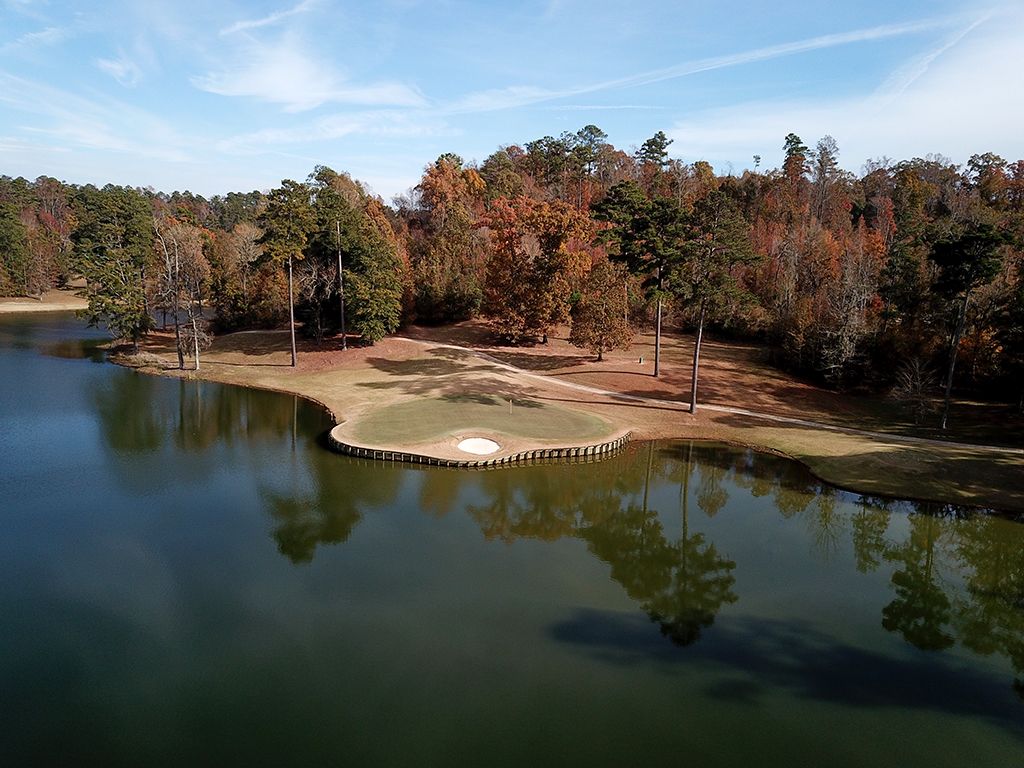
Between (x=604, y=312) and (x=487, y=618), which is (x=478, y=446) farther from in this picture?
(x=604, y=312)

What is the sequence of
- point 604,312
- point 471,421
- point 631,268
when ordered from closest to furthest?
point 471,421, point 631,268, point 604,312

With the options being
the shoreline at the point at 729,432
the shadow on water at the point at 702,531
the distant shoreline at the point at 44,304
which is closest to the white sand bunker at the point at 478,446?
the shoreline at the point at 729,432

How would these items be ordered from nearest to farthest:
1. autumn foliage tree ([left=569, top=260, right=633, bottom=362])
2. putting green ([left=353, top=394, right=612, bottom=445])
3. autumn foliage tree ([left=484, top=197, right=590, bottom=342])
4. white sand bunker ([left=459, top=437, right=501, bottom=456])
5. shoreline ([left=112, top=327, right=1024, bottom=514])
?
shoreline ([left=112, top=327, right=1024, bottom=514]), white sand bunker ([left=459, top=437, right=501, bottom=456]), putting green ([left=353, top=394, right=612, bottom=445]), autumn foliage tree ([left=569, top=260, right=633, bottom=362]), autumn foliage tree ([left=484, top=197, right=590, bottom=342])

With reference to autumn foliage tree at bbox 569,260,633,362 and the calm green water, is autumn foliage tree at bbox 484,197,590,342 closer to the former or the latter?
autumn foliage tree at bbox 569,260,633,362

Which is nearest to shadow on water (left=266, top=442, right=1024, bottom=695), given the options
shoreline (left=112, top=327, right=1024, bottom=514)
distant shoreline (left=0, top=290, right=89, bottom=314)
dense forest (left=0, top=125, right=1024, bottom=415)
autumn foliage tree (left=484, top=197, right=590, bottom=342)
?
shoreline (left=112, top=327, right=1024, bottom=514)

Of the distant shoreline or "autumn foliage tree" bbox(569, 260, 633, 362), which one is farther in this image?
the distant shoreline

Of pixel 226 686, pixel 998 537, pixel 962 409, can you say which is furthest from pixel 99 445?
pixel 962 409

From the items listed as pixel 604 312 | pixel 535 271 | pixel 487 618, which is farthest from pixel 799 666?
pixel 535 271
